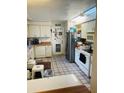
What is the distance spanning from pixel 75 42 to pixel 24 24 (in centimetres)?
570

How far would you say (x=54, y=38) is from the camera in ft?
26.8

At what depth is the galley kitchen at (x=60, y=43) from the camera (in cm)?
175

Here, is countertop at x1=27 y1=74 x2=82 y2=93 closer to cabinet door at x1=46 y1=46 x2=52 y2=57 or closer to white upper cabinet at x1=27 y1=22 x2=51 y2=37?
cabinet door at x1=46 y1=46 x2=52 y2=57

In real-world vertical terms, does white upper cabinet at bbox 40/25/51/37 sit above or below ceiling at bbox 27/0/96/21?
below

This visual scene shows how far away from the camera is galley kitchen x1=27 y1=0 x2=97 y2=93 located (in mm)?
1754

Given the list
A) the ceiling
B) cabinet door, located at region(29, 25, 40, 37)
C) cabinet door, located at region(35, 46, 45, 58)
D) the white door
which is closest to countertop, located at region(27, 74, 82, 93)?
the ceiling

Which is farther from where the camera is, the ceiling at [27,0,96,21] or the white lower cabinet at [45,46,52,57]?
the white lower cabinet at [45,46,52,57]

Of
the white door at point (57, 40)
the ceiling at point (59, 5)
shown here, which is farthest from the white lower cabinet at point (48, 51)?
the ceiling at point (59, 5)

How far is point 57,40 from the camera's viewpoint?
8211mm

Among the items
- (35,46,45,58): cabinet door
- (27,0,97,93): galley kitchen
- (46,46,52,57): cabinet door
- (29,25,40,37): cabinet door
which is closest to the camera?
(27,0,97,93): galley kitchen

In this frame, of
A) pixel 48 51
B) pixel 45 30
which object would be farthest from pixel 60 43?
pixel 45 30
